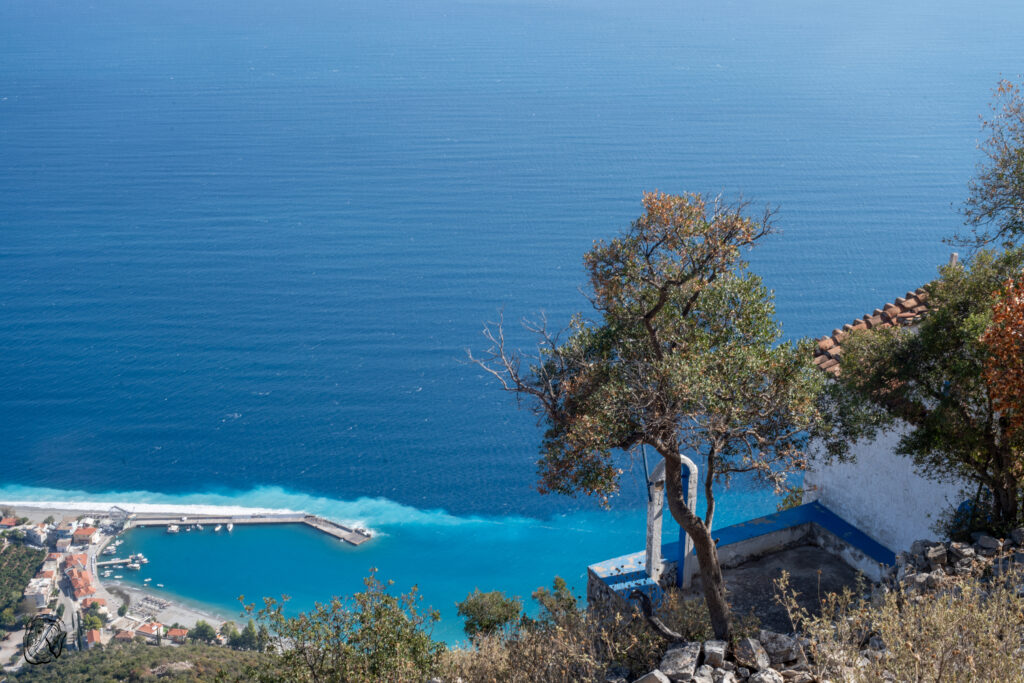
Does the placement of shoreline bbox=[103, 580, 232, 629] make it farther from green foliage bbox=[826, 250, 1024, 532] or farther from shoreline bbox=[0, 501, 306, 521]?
green foliage bbox=[826, 250, 1024, 532]

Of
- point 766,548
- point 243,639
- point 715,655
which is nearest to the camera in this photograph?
point 715,655

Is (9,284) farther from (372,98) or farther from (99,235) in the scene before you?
(372,98)

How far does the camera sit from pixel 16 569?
3067 centimetres

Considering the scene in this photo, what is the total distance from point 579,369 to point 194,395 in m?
35.9

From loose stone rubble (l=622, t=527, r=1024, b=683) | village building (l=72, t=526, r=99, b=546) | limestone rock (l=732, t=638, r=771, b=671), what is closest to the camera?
loose stone rubble (l=622, t=527, r=1024, b=683)

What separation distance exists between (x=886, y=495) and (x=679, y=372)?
5824 millimetres

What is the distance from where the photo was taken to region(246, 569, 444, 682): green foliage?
761cm

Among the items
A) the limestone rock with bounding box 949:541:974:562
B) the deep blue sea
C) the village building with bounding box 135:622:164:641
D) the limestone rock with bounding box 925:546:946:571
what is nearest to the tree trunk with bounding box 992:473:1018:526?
the limestone rock with bounding box 949:541:974:562

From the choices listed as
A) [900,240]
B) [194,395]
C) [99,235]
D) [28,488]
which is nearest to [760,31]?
[900,240]

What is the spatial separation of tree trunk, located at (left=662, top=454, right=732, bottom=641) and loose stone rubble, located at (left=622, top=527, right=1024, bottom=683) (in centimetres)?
84

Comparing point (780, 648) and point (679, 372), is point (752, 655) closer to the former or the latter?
point (780, 648)

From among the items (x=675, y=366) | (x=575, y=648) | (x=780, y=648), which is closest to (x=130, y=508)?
(x=575, y=648)

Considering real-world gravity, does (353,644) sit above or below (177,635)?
below

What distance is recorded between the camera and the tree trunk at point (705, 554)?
829 cm
